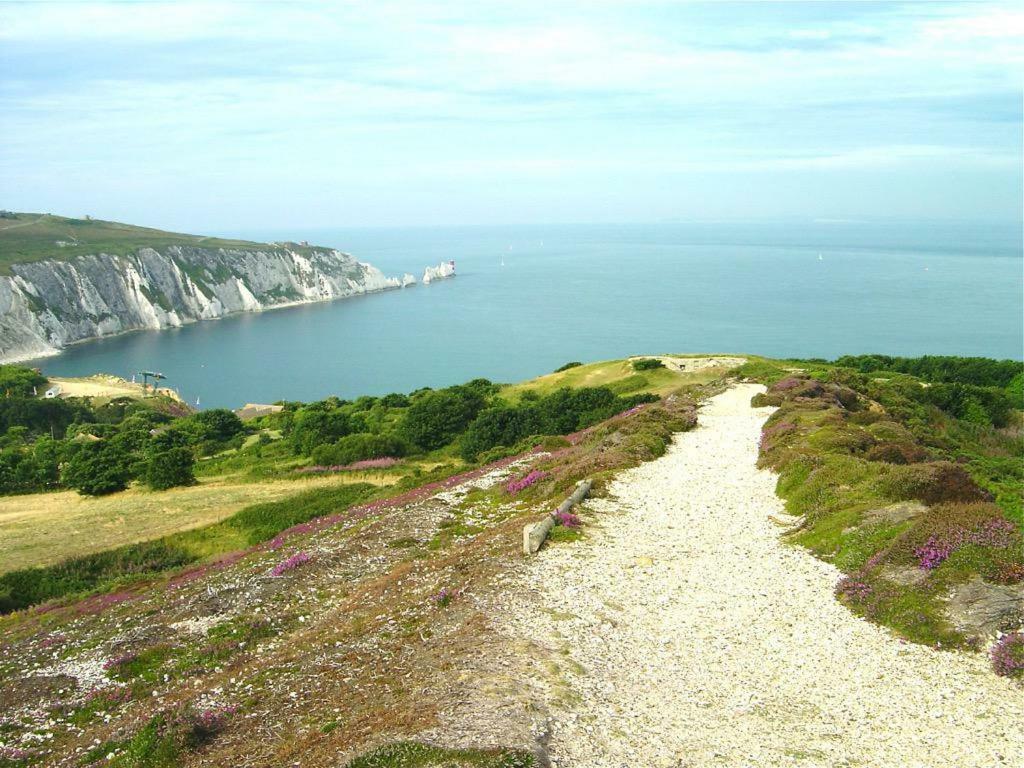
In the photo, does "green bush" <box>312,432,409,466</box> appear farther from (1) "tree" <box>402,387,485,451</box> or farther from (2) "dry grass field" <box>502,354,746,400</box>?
(2) "dry grass field" <box>502,354,746,400</box>

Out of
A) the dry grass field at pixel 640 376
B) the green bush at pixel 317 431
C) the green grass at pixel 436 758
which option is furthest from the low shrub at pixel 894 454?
the green bush at pixel 317 431

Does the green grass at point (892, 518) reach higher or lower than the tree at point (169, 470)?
higher

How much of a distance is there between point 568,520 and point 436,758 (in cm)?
986

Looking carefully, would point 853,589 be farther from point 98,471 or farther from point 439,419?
point 98,471

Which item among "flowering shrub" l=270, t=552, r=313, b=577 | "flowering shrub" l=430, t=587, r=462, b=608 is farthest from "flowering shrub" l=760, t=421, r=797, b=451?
"flowering shrub" l=270, t=552, r=313, b=577

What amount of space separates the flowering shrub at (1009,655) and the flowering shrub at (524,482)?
1526cm

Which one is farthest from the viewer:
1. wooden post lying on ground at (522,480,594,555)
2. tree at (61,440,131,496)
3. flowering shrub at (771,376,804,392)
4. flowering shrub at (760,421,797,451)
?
tree at (61,440,131,496)

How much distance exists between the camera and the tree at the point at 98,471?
45.8 m

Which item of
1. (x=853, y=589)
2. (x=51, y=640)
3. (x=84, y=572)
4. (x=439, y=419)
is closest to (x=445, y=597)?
(x=853, y=589)

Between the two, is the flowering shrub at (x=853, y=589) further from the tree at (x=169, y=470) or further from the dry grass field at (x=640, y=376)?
the tree at (x=169, y=470)

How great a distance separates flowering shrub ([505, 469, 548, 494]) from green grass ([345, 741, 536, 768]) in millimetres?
15439

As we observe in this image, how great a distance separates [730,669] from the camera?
41.1ft

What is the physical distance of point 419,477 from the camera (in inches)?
1468

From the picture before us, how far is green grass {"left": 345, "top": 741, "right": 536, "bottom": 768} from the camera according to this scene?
975 centimetres
